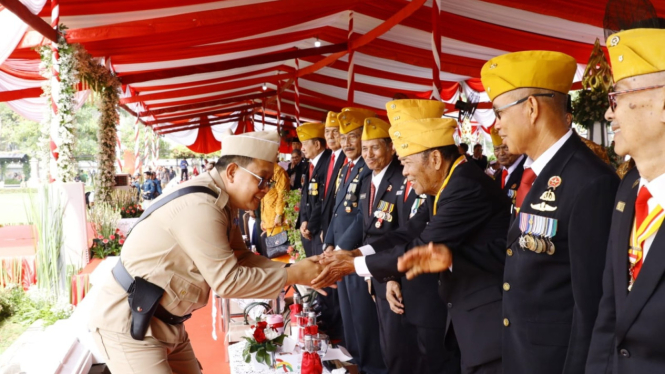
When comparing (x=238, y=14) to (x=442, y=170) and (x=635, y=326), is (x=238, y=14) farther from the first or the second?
(x=635, y=326)

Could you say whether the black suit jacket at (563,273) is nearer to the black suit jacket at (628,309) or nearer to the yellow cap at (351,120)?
the black suit jacket at (628,309)

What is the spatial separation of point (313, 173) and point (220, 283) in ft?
13.7

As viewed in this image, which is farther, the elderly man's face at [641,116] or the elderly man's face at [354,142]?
the elderly man's face at [354,142]

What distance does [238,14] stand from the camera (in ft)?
21.9

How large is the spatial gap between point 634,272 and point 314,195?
4932 mm

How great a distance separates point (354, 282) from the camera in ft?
14.4

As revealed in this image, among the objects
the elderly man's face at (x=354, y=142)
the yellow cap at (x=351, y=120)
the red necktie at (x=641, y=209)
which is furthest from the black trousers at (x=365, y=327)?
the red necktie at (x=641, y=209)

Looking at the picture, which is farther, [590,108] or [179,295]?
[590,108]

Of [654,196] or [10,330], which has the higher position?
[654,196]

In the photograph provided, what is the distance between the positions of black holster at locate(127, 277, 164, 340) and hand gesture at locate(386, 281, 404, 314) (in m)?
1.51

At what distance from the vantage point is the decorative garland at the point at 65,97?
6199 millimetres

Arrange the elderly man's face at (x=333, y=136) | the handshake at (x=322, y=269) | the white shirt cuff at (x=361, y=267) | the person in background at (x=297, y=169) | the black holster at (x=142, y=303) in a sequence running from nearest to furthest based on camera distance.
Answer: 1. the black holster at (x=142, y=303)
2. the handshake at (x=322, y=269)
3. the white shirt cuff at (x=361, y=267)
4. the elderly man's face at (x=333, y=136)
5. the person in background at (x=297, y=169)

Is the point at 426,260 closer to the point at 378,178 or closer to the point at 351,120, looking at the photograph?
the point at 378,178

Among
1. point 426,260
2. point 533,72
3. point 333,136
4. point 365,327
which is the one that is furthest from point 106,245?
point 533,72
